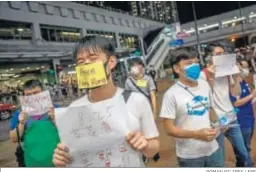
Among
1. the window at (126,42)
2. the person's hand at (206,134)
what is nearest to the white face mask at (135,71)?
the person's hand at (206,134)

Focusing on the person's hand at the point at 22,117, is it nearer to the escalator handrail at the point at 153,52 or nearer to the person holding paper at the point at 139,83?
the person holding paper at the point at 139,83

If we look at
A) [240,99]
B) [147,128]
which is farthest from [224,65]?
[147,128]

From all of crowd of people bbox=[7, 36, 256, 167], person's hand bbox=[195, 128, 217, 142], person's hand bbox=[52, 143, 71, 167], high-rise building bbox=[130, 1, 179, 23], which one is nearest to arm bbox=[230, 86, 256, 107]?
crowd of people bbox=[7, 36, 256, 167]

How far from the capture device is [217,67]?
6.47ft

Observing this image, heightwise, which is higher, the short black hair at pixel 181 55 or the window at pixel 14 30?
the window at pixel 14 30

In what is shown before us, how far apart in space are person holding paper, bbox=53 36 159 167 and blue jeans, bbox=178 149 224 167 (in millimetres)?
582

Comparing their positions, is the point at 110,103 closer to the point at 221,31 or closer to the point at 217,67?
the point at 217,67

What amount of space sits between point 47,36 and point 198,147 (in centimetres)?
986

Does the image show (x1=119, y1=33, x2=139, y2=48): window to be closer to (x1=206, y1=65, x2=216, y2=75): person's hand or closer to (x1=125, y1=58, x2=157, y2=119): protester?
(x1=125, y1=58, x2=157, y2=119): protester

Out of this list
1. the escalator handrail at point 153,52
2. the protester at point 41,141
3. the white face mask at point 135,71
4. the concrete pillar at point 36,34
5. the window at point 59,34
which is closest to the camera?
the protester at point 41,141


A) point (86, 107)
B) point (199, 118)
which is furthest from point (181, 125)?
point (86, 107)

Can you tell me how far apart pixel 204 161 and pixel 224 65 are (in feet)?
2.06

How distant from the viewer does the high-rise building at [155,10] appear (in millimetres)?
10383

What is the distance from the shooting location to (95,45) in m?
1.12
